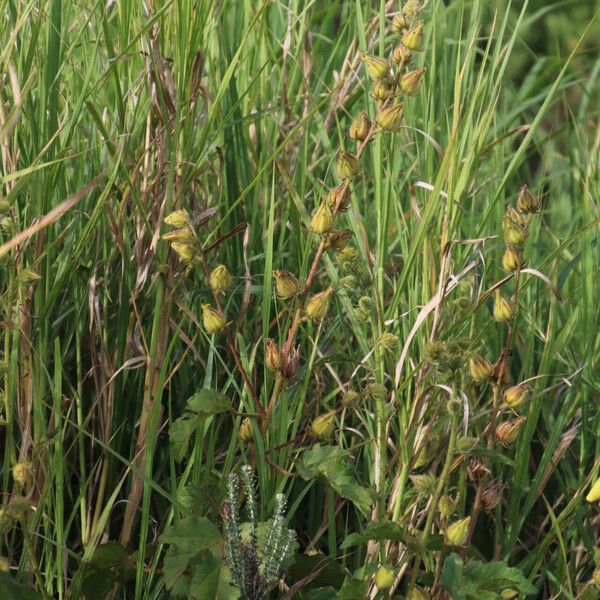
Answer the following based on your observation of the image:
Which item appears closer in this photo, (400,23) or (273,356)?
(273,356)

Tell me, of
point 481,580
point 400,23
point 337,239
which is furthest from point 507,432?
point 400,23

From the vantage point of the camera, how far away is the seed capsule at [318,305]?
1021mm

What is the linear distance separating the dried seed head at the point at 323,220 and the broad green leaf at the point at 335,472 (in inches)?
8.5

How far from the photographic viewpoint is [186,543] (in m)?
1.01

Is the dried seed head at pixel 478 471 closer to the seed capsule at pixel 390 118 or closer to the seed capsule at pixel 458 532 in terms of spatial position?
the seed capsule at pixel 458 532

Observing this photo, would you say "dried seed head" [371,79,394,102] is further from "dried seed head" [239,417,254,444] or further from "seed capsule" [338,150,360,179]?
"dried seed head" [239,417,254,444]

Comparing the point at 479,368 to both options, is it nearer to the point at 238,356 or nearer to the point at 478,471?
the point at 478,471

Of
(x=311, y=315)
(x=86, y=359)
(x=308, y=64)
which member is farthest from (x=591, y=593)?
(x=308, y=64)

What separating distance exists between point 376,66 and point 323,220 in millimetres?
159

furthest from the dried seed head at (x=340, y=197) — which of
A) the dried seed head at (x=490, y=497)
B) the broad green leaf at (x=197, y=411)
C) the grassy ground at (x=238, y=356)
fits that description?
the dried seed head at (x=490, y=497)

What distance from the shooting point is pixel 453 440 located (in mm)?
982

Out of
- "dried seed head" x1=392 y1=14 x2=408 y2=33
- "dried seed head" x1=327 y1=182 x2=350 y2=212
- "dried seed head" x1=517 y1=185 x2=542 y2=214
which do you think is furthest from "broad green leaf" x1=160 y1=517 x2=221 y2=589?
"dried seed head" x1=392 y1=14 x2=408 y2=33

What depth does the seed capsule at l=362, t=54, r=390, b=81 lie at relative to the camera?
40.2 inches

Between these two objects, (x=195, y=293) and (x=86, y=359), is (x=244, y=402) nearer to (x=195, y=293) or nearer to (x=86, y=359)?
(x=195, y=293)
